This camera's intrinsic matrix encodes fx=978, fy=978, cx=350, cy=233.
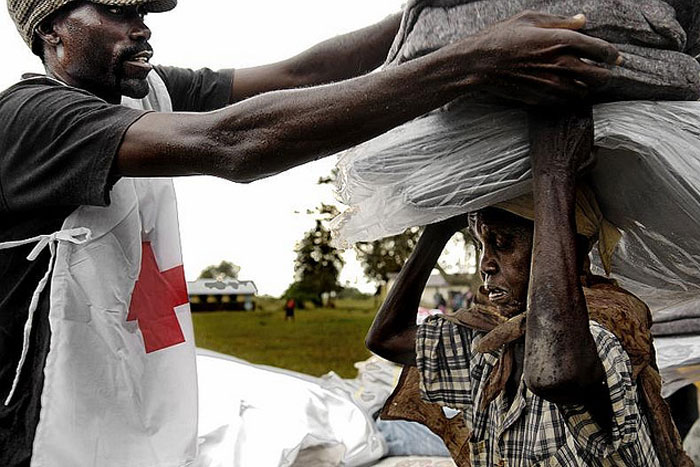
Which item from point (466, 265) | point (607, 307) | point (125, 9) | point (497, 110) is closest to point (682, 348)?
point (607, 307)

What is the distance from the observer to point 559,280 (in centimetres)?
146

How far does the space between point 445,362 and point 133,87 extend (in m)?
0.82

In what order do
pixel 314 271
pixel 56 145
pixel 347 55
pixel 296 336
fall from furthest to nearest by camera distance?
pixel 314 271 → pixel 296 336 → pixel 347 55 → pixel 56 145

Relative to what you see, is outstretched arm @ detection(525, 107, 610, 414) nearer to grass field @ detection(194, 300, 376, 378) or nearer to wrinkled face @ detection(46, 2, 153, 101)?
wrinkled face @ detection(46, 2, 153, 101)

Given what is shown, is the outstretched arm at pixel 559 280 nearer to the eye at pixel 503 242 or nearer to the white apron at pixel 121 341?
the eye at pixel 503 242

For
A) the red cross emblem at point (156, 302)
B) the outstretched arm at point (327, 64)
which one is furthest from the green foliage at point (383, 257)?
the red cross emblem at point (156, 302)

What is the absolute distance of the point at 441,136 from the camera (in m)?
1.63

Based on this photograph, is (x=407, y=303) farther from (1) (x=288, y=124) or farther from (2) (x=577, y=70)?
(2) (x=577, y=70)

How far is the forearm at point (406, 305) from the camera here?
6.59ft

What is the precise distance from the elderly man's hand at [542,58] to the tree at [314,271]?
37.7ft

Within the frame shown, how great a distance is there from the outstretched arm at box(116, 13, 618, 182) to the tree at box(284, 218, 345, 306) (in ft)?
36.9

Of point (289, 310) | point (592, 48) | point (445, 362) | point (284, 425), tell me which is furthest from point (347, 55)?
point (289, 310)

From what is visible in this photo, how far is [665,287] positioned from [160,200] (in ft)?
3.53

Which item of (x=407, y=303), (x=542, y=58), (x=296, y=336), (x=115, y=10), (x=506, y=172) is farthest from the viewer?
(x=296, y=336)
